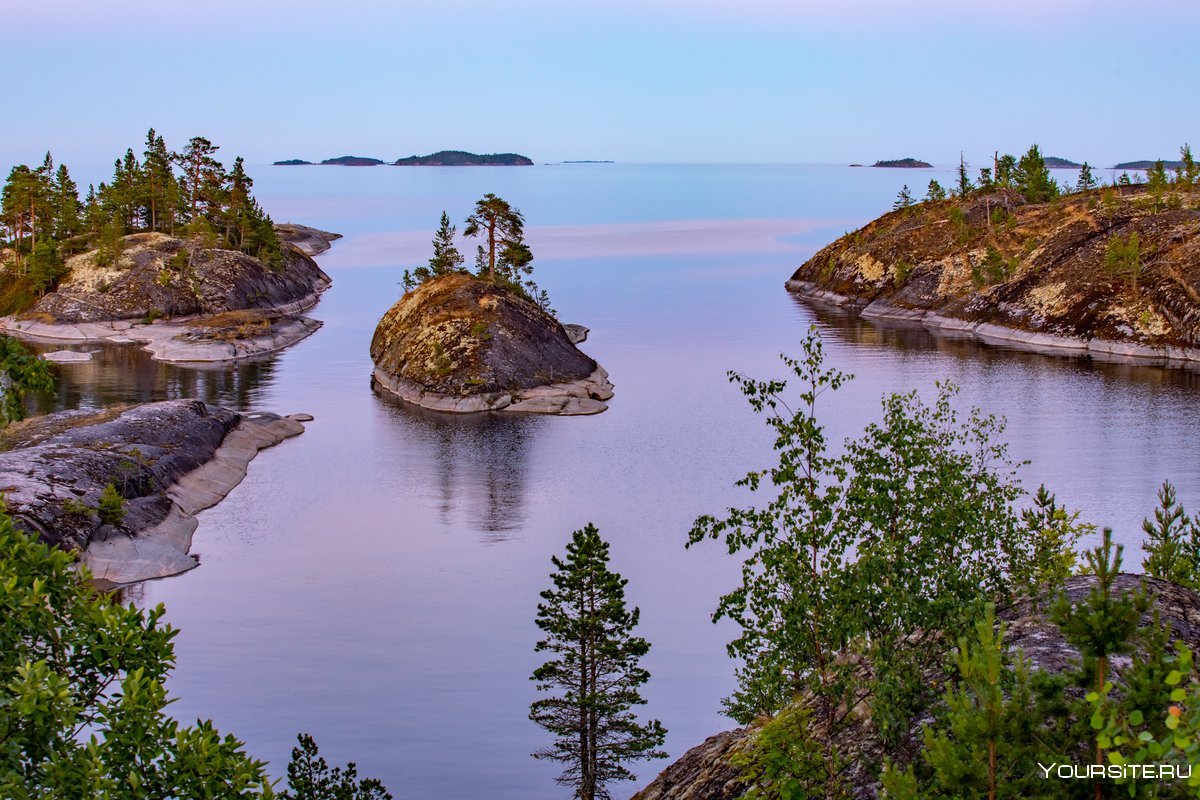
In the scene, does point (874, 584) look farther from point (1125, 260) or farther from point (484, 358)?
point (1125, 260)

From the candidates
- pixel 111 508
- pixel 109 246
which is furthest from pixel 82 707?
pixel 109 246

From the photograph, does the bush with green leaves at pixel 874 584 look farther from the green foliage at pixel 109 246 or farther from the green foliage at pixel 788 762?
the green foliage at pixel 109 246

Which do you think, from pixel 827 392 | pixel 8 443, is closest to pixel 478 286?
pixel 827 392

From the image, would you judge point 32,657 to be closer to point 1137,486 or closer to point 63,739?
point 63,739

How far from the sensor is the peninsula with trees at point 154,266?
15175 centimetres

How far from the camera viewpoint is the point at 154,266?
161 meters

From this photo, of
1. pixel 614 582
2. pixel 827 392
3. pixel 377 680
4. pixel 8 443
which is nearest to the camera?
pixel 614 582

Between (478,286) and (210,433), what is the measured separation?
4314 cm

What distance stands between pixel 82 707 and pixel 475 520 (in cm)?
5637

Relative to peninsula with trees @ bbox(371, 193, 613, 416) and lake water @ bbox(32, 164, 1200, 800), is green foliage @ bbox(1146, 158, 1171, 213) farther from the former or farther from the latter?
peninsula with trees @ bbox(371, 193, 613, 416)

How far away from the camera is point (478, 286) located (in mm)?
125750

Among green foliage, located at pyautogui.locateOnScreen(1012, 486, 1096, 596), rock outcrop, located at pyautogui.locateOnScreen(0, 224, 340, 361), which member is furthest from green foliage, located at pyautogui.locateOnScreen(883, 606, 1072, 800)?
rock outcrop, located at pyautogui.locateOnScreen(0, 224, 340, 361)

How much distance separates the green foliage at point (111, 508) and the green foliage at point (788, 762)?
50881mm

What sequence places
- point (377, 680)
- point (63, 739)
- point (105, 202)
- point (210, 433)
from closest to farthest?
point (63, 739) → point (377, 680) → point (210, 433) → point (105, 202)
